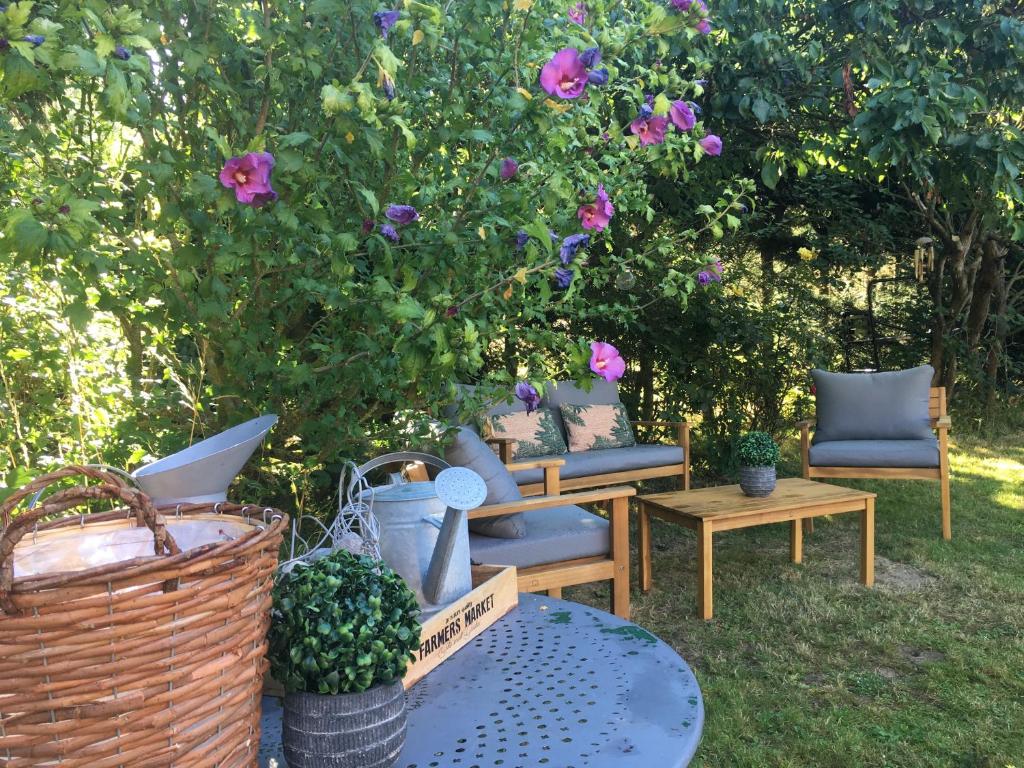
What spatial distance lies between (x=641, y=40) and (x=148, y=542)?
1.20 meters

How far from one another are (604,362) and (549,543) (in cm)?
142

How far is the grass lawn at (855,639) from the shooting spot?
2.20 m

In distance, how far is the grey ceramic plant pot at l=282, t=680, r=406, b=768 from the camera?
2.66 feet

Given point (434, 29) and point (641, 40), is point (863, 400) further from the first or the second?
point (434, 29)

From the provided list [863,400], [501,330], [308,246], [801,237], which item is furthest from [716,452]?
[308,246]

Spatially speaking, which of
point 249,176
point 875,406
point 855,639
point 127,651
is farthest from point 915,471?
point 127,651

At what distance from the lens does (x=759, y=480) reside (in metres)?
3.58

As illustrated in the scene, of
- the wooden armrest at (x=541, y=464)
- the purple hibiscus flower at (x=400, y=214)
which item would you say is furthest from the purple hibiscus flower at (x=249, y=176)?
the wooden armrest at (x=541, y=464)

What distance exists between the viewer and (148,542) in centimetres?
94

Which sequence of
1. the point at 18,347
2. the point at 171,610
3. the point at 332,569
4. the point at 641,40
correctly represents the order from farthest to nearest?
the point at 18,347
the point at 641,40
the point at 332,569
the point at 171,610

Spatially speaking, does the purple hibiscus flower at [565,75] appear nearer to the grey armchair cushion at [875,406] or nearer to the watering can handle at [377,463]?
the watering can handle at [377,463]

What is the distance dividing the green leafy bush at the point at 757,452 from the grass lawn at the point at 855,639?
542 mm

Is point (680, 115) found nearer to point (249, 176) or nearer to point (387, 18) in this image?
point (387, 18)

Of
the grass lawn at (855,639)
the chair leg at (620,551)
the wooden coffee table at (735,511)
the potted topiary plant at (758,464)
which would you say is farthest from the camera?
the potted topiary plant at (758,464)
